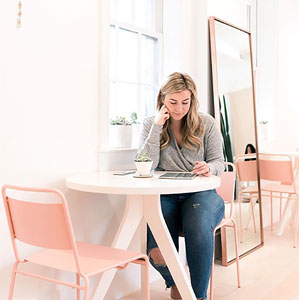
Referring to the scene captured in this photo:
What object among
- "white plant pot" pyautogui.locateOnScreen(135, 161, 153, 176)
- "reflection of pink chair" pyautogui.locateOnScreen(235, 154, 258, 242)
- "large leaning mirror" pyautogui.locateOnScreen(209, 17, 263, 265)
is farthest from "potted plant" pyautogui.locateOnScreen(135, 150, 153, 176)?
"reflection of pink chair" pyautogui.locateOnScreen(235, 154, 258, 242)

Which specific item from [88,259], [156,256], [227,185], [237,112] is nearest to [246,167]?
[237,112]

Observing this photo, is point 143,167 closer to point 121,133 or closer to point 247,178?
point 121,133

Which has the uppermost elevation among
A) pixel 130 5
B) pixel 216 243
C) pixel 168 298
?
pixel 130 5

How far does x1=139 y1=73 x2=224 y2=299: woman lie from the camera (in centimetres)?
219

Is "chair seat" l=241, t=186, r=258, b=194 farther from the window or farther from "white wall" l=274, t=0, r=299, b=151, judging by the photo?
the window

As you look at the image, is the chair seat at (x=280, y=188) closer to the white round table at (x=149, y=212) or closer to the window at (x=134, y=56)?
the window at (x=134, y=56)

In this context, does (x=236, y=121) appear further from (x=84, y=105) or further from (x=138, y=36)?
(x=84, y=105)

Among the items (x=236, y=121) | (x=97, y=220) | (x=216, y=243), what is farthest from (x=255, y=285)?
(x=236, y=121)

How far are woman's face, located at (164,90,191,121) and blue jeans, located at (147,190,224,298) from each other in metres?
0.45

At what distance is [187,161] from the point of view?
2.50m

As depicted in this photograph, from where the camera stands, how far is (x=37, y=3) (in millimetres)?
2045

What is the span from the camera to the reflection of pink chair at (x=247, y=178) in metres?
3.71

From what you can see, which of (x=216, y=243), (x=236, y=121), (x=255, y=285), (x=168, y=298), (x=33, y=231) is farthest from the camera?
(x=236, y=121)

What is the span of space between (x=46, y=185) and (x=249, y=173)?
2.17 metres
